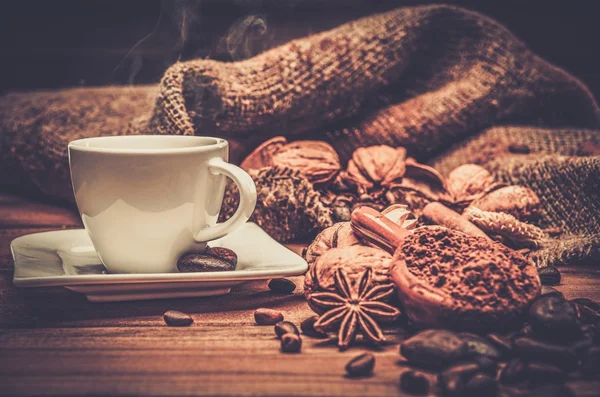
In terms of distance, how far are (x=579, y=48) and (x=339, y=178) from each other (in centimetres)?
118

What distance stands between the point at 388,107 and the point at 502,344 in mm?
1005

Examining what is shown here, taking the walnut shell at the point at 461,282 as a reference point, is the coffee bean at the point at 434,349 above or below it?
below

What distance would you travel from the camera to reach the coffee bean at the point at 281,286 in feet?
3.14

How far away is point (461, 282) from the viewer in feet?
2.54

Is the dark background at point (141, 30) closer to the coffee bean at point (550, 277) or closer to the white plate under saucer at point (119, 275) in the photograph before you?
the white plate under saucer at point (119, 275)

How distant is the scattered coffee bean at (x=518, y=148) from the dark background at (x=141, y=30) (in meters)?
0.68

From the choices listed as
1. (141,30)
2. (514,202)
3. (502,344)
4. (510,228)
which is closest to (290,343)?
(502,344)

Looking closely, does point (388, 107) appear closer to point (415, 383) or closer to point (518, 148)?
point (518, 148)

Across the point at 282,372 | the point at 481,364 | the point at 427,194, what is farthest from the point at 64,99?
the point at 481,364

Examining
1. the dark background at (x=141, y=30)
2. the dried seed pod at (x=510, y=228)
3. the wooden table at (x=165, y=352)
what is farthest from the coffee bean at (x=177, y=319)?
the dark background at (x=141, y=30)

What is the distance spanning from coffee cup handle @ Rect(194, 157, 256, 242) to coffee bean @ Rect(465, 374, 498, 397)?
416mm

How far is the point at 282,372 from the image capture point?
2.21ft

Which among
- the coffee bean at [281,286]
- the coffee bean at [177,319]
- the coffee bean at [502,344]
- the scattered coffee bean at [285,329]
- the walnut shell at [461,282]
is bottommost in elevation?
the coffee bean at [281,286]

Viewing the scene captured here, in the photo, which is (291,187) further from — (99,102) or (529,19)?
(529,19)
